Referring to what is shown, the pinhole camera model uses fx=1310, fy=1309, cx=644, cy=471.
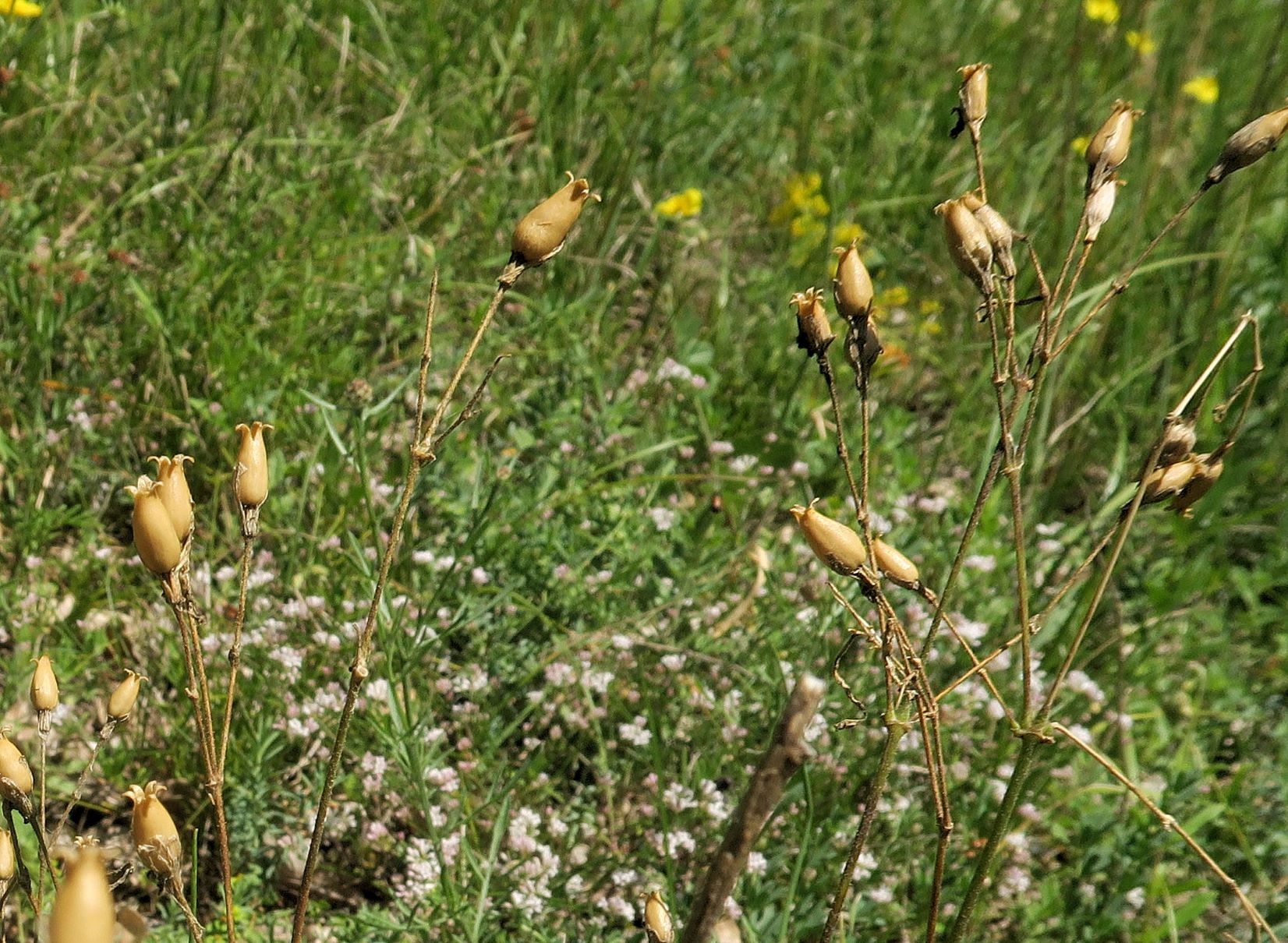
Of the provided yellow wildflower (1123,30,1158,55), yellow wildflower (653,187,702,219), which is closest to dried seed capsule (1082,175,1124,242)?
yellow wildflower (653,187,702,219)

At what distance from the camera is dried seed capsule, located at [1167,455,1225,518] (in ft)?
3.56

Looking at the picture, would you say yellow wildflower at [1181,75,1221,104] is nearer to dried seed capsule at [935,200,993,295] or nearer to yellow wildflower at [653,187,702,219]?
yellow wildflower at [653,187,702,219]

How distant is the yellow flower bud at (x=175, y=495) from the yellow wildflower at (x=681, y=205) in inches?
89.3

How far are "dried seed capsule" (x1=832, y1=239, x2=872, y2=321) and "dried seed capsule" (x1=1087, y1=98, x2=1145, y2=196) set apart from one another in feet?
0.71

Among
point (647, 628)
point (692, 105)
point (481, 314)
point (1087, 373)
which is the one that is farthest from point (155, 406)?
point (1087, 373)

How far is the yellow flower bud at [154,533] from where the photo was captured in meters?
0.88

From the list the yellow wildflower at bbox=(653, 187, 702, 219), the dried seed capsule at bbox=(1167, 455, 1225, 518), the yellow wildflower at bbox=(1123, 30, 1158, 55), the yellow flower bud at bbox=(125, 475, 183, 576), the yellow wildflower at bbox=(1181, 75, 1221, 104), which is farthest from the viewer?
the yellow wildflower at bbox=(1181, 75, 1221, 104)

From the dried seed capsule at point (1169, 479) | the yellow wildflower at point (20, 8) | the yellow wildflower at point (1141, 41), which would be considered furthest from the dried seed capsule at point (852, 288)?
the yellow wildflower at point (1141, 41)

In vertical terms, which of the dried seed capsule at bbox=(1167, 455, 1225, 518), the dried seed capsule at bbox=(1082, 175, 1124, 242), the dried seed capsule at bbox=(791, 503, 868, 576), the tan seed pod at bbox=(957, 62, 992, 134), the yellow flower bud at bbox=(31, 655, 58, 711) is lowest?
the yellow flower bud at bbox=(31, 655, 58, 711)

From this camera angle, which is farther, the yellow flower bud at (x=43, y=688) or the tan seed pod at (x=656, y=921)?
the yellow flower bud at (x=43, y=688)

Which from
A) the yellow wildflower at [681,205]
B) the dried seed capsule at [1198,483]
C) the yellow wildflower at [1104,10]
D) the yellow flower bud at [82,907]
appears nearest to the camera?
the yellow flower bud at [82,907]

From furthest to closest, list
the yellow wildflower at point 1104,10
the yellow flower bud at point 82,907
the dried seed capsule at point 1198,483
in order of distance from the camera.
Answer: the yellow wildflower at point 1104,10 < the dried seed capsule at point 1198,483 < the yellow flower bud at point 82,907

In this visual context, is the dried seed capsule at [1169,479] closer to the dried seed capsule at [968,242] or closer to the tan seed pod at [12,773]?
the dried seed capsule at [968,242]

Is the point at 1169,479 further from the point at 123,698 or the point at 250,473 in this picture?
the point at 123,698
